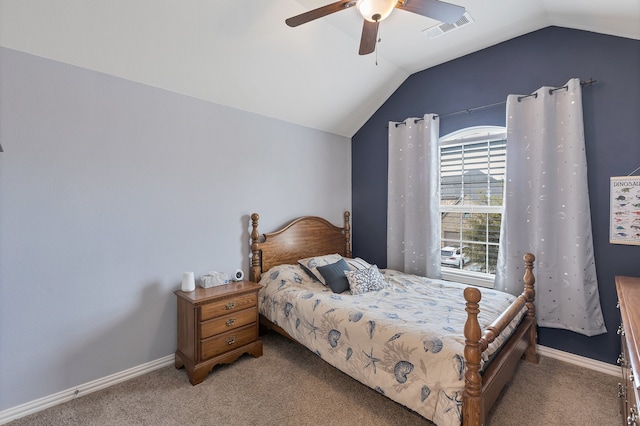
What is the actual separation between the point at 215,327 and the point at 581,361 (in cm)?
312

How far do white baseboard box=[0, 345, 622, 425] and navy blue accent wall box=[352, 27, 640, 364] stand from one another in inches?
2.2

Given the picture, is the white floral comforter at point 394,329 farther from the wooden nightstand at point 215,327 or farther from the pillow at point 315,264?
the wooden nightstand at point 215,327

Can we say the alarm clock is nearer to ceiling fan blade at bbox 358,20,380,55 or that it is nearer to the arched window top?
ceiling fan blade at bbox 358,20,380,55

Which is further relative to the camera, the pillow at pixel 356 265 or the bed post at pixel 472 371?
the pillow at pixel 356 265

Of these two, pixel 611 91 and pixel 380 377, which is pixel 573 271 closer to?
pixel 611 91

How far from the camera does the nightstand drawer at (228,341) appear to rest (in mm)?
2340

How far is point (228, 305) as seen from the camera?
2.47 metres

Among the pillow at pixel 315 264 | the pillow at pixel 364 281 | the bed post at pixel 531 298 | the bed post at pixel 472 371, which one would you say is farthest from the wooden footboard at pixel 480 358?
the pillow at pixel 315 264

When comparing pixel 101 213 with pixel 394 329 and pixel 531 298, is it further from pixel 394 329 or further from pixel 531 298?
pixel 531 298

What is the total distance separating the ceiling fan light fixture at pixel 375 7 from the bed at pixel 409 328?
64.4 inches

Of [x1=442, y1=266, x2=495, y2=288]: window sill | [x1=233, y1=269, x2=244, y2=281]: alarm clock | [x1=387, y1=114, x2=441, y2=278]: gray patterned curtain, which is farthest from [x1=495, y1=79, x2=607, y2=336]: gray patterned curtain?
[x1=233, y1=269, x2=244, y2=281]: alarm clock

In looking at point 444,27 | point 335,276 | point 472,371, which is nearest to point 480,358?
point 472,371

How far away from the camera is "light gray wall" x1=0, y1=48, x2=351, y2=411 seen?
1931mm

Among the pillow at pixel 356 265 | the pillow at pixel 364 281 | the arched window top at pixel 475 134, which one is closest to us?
the pillow at pixel 364 281
